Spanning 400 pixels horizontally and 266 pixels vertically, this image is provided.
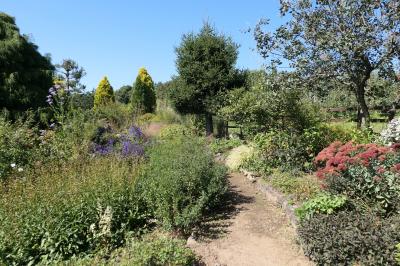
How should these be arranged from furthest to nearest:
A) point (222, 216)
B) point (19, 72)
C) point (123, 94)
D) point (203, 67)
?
point (123, 94)
point (203, 67)
point (19, 72)
point (222, 216)

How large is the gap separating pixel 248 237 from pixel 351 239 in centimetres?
164

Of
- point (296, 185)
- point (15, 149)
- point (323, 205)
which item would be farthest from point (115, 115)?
point (323, 205)

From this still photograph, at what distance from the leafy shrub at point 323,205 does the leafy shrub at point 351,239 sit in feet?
0.93

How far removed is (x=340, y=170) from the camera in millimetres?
5730

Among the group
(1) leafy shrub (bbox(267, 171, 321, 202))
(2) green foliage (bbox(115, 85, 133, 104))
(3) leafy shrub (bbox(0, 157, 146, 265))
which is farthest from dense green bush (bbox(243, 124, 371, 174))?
(2) green foliage (bbox(115, 85, 133, 104))

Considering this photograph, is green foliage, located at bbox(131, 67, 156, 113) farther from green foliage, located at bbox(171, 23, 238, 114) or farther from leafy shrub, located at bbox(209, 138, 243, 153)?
leafy shrub, located at bbox(209, 138, 243, 153)

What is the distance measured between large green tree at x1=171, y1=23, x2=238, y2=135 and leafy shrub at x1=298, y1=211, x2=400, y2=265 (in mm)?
10049

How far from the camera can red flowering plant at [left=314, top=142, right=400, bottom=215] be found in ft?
16.1

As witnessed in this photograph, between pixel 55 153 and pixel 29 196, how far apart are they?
319 cm

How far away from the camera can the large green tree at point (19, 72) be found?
12.1 meters

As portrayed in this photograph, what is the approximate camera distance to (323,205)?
16.7ft

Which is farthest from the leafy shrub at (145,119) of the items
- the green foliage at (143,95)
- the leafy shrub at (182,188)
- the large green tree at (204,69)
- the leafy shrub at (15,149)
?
the leafy shrub at (182,188)

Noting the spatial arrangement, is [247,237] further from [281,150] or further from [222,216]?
[281,150]

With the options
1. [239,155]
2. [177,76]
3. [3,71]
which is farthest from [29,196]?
[177,76]
